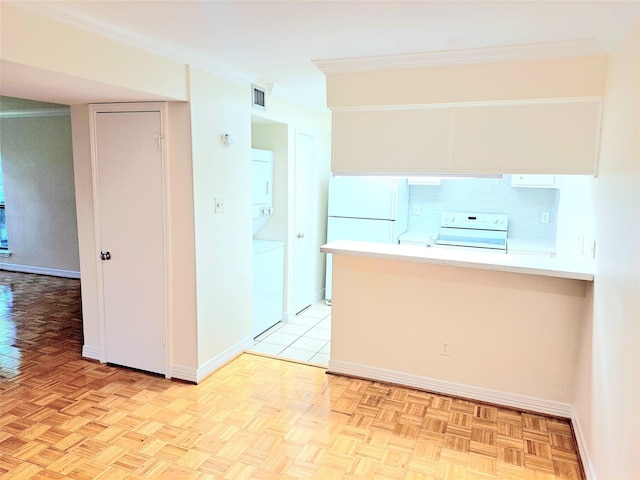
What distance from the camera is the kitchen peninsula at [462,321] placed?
2.81m

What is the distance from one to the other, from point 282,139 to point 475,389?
2.87m

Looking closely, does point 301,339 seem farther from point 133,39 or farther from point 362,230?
point 133,39

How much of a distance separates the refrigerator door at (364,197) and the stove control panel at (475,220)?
0.70 metres

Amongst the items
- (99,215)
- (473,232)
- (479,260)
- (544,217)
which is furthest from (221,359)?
(544,217)

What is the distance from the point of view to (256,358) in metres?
3.72

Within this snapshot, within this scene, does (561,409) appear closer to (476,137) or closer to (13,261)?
(476,137)

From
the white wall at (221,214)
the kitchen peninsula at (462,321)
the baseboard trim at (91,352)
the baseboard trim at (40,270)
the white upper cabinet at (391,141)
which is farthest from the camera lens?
the baseboard trim at (40,270)

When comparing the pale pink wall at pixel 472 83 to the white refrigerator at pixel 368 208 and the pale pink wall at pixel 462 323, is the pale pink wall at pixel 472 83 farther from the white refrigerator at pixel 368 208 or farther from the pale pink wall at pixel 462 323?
the white refrigerator at pixel 368 208

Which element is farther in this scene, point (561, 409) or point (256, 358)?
point (256, 358)

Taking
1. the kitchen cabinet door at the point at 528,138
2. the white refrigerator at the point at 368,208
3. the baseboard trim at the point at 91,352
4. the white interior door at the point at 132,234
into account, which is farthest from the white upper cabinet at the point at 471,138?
the baseboard trim at the point at 91,352

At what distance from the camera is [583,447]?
244 centimetres

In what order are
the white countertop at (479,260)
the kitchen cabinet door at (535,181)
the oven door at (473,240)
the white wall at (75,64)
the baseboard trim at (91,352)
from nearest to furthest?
the white wall at (75,64)
the white countertop at (479,260)
the baseboard trim at (91,352)
the kitchen cabinet door at (535,181)
the oven door at (473,240)

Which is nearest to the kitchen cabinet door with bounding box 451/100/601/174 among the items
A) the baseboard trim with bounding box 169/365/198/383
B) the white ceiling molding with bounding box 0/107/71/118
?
the baseboard trim with bounding box 169/365/198/383

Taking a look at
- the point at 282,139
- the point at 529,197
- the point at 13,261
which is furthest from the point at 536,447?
the point at 13,261
